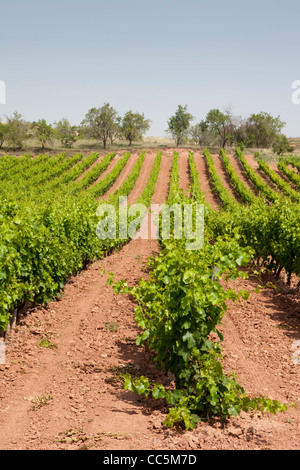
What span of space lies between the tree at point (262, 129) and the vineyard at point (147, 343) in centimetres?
5838

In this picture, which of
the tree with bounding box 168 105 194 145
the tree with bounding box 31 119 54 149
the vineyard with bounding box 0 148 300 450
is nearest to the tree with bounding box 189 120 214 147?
the tree with bounding box 168 105 194 145

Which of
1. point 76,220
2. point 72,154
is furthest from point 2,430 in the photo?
point 72,154

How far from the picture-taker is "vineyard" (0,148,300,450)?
4801 millimetres

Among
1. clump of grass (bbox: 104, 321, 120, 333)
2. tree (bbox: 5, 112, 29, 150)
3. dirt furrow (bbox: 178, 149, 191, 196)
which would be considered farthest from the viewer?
tree (bbox: 5, 112, 29, 150)

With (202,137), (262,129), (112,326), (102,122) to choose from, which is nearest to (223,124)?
(262,129)

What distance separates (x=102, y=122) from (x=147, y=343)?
65.1 m

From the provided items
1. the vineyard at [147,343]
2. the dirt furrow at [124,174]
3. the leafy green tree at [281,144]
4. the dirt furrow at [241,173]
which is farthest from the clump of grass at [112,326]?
the leafy green tree at [281,144]

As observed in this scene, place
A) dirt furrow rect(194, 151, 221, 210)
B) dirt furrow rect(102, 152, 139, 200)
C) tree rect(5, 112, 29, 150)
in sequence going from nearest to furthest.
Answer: dirt furrow rect(194, 151, 221, 210), dirt furrow rect(102, 152, 139, 200), tree rect(5, 112, 29, 150)

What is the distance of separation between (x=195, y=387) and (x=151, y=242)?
55.7ft

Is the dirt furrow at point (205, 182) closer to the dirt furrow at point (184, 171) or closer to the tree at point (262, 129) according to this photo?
the dirt furrow at point (184, 171)

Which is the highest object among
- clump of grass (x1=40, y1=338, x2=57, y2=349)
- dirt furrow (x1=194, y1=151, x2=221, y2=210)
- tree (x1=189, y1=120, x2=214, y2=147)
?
tree (x1=189, y1=120, x2=214, y2=147)

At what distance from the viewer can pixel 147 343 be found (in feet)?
25.8

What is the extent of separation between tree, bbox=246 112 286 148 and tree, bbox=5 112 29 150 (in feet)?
127

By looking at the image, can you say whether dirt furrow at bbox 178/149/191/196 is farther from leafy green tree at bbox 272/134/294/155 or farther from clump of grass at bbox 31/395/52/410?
clump of grass at bbox 31/395/52/410
